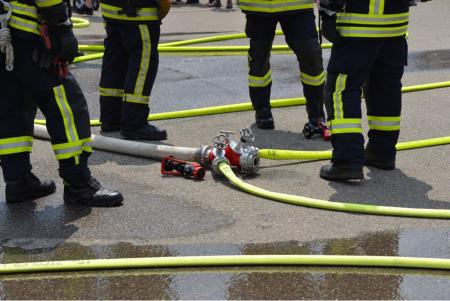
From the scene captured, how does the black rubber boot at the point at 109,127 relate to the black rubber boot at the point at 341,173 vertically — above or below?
below

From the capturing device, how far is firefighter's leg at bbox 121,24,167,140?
6.42m

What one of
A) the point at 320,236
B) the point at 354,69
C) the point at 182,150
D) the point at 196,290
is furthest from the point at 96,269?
the point at 354,69

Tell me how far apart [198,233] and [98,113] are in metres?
2.94

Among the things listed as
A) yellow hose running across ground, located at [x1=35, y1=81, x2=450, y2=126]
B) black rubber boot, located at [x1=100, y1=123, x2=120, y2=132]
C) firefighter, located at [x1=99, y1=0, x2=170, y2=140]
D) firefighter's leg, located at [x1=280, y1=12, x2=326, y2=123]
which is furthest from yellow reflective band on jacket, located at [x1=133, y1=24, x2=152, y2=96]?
firefighter's leg, located at [x1=280, y1=12, x2=326, y2=123]

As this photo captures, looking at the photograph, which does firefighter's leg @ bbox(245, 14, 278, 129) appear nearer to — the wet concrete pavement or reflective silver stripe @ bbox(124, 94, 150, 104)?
the wet concrete pavement

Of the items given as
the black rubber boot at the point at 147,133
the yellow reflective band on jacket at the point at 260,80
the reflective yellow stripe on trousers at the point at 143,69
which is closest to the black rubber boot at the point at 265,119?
the yellow reflective band on jacket at the point at 260,80

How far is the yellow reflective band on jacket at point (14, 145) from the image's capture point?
511 centimetres

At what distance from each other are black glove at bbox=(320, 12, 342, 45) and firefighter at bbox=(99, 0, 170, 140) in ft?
4.30

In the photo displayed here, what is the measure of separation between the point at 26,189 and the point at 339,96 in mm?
1986

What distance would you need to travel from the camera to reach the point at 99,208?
5148 millimetres

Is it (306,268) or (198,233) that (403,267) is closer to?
(306,268)

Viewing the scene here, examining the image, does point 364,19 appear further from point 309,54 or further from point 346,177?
point 309,54

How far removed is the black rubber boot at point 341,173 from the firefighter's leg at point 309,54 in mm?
1065

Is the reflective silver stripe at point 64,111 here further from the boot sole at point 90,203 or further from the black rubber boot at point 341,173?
the black rubber boot at point 341,173
